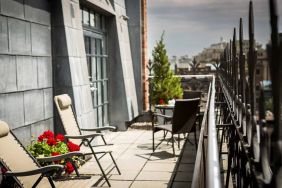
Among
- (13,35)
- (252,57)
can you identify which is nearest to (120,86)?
(13,35)

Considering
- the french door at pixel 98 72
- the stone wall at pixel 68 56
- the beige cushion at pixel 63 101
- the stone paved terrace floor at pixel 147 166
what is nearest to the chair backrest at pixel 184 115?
the stone paved terrace floor at pixel 147 166

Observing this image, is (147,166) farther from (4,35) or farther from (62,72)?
(4,35)

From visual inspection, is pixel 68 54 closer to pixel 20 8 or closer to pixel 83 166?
pixel 20 8

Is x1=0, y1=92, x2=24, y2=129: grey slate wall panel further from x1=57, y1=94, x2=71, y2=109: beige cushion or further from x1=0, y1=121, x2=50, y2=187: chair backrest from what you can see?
x1=0, y1=121, x2=50, y2=187: chair backrest

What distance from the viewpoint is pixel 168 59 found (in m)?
11.5

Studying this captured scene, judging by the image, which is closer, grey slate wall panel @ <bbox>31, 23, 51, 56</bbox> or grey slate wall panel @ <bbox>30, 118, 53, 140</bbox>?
grey slate wall panel @ <bbox>30, 118, 53, 140</bbox>

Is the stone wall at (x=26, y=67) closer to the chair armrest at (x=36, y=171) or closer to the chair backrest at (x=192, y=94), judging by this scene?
the chair armrest at (x=36, y=171)

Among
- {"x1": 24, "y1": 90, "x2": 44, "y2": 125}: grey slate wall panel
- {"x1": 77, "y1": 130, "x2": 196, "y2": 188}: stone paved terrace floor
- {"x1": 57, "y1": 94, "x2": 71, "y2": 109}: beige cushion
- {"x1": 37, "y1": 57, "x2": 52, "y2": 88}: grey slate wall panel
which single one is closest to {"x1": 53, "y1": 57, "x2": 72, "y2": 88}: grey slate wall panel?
{"x1": 37, "y1": 57, "x2": 52, "y2": 88}: grey slate wall panel

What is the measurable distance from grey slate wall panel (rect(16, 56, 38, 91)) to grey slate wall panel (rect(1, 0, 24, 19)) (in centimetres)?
61

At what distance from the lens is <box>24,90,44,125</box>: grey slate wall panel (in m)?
5.74

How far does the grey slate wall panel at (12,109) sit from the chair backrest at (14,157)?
804mm

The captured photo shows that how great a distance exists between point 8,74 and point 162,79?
6.74m

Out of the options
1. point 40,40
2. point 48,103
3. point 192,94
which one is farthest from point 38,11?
point 192,94

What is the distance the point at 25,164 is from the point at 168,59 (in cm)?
781
